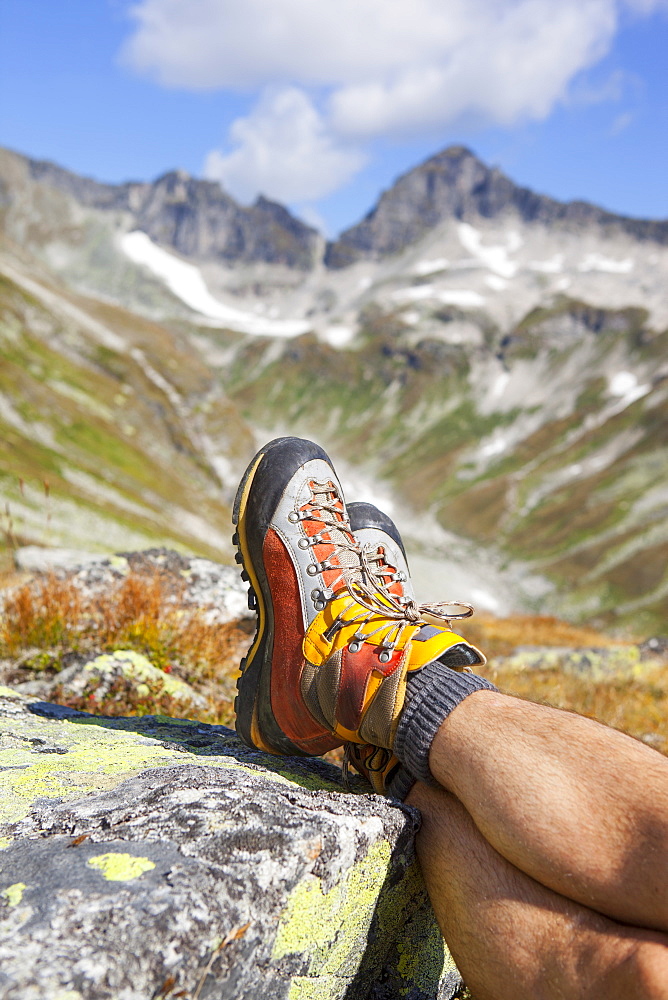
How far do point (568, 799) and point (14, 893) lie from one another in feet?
7.43

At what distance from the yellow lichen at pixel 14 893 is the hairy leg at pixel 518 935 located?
6.30 ft

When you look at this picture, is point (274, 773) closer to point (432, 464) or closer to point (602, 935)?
point (602, 935)

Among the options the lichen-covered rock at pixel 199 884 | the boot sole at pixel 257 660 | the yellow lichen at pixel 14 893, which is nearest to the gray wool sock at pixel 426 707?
the lichen-covered rock at pixel 199 884

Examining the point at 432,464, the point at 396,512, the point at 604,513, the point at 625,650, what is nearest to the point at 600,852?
the point at 625,650

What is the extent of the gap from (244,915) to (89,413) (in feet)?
261

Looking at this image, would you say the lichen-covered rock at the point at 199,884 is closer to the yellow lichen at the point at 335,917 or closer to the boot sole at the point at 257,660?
the yellow lichen at the point at 335,917

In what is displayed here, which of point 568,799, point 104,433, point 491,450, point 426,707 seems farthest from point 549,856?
point 491,450

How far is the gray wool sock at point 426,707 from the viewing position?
354cm

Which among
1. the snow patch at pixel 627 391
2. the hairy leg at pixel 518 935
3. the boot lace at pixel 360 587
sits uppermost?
the snow patch at pixel 627 391

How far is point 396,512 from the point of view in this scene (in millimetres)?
165500

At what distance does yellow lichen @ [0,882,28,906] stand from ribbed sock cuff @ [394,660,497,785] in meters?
1.91

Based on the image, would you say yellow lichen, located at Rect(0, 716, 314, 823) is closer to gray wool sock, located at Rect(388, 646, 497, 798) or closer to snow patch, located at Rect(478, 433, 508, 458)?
gray wool sock, located at Rect(388, 646, 497, 798)

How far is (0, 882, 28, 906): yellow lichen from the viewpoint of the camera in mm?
2424

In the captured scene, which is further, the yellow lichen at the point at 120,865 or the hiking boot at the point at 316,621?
the hiking boot at the point at 316,621
